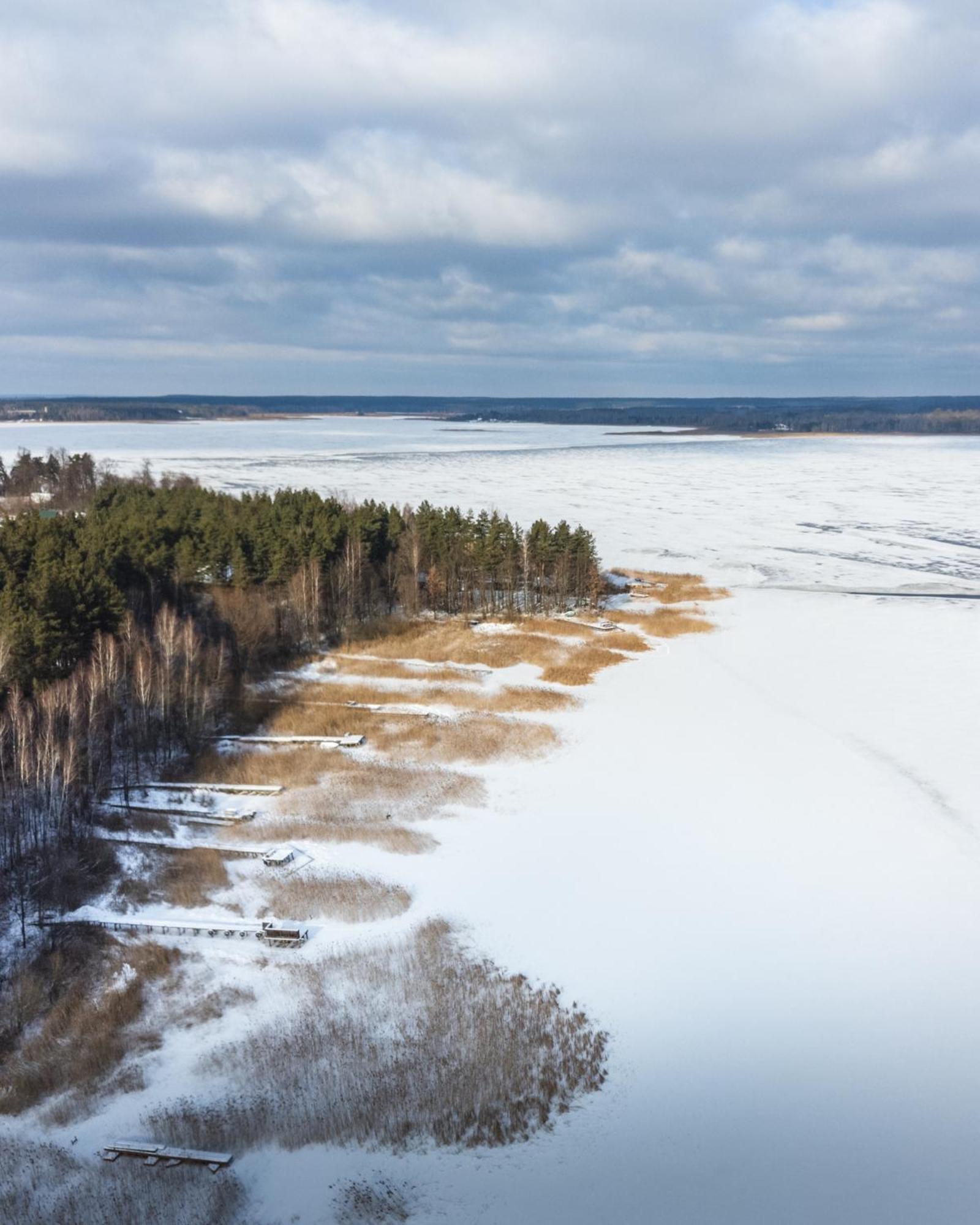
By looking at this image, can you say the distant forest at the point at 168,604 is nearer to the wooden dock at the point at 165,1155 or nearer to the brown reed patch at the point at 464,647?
the brown reed patch at the point at 464,647

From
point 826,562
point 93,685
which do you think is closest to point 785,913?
point 93,685

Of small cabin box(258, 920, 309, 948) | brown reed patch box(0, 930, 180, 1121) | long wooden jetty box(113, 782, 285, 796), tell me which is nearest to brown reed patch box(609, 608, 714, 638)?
long wooden jetty box(113, 782, 285, 796)

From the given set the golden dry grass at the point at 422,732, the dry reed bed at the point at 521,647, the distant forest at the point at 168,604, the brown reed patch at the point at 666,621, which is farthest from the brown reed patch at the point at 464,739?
the brown reed patch at the point at 666,621

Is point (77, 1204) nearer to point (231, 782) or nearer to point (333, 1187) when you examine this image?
point (333, 1187)

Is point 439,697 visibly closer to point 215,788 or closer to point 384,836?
point 215,788

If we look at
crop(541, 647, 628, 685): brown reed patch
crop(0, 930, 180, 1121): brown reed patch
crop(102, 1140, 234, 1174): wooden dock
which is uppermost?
crop(541, 647, 628, 685): brown reed patch

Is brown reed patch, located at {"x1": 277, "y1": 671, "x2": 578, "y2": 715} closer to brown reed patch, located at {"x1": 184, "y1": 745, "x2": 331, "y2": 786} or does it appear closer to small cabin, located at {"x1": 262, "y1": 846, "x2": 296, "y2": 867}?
brown reed patch, located at {"x1": 184, "y1": 745, "x2": 331, "y2": 786}

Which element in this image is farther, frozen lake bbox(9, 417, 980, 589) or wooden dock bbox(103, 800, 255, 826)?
frozen lake bbox(9, 417, 980, 589)
